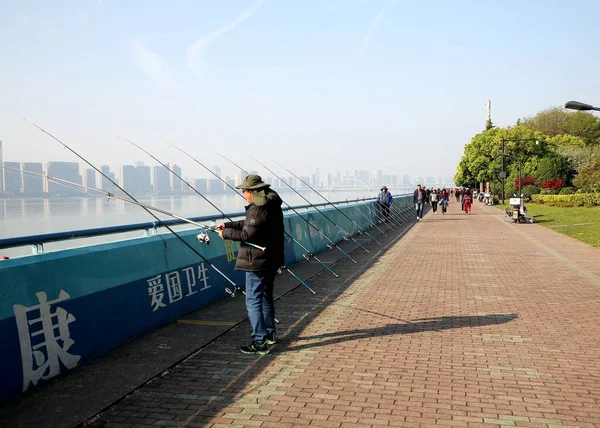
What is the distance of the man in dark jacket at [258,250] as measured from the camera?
20.4 feet

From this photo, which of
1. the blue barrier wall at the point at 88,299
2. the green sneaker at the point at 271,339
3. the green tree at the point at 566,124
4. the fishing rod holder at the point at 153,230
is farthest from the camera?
the green tree at the point at 566,124

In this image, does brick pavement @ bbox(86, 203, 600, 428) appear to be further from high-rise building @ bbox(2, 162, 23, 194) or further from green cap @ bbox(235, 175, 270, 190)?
high-rise building @ bbox(2, 162, 23, 194)

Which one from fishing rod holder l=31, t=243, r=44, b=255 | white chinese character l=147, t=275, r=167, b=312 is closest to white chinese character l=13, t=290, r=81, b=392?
fishing rod holder l=31, t=243, r=44, b=255

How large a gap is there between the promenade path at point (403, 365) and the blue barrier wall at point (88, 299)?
2.94ft

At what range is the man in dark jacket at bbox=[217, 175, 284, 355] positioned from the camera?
245 inches

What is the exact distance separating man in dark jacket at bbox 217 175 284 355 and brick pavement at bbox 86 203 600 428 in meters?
0.35

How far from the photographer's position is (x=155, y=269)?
7441 mm

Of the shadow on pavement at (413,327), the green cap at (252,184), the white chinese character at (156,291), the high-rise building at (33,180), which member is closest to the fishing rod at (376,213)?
the shadow on pavement at (413,327)

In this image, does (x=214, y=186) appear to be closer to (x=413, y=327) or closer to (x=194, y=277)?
(x=194, y=277)

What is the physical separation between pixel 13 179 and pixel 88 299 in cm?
145

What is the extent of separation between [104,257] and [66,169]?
3.69ft

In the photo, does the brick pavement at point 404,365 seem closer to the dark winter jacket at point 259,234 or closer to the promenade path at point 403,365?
the promenade path at point 403,365

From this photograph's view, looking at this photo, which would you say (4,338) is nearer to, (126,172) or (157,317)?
(157,317)

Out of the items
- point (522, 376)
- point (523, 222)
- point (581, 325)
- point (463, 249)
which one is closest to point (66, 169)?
point (522, 376)
